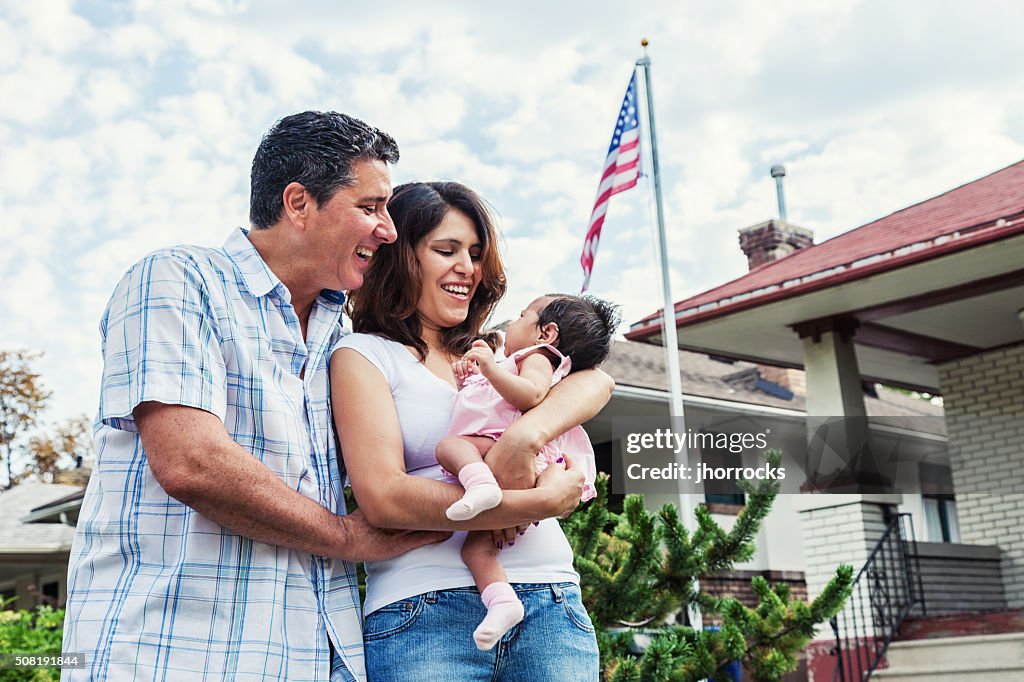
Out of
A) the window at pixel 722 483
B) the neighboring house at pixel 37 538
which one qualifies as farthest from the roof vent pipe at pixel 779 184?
the neighboring house at pixel 37 538

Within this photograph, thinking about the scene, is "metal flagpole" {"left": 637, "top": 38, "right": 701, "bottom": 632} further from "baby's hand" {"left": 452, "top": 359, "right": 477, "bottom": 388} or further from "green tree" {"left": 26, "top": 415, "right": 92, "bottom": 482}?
"green tree" {"left": 26, "top": 415, "right": 92, "bottom": 482}

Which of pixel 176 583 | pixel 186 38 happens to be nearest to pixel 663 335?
pixel 176 583

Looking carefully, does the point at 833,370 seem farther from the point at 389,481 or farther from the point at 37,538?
the point at 37,538

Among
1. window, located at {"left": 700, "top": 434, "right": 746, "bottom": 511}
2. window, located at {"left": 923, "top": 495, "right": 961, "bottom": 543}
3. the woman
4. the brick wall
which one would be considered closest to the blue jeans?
the woman

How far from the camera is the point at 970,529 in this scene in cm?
1191

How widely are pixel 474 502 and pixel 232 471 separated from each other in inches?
19.5

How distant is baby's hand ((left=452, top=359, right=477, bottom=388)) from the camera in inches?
103

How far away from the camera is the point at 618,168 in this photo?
34.7 feet

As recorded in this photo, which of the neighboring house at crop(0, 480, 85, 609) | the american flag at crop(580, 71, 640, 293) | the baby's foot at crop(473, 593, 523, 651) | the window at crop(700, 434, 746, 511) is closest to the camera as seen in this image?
the baby's foot at crop(473, 593, 523, 651)

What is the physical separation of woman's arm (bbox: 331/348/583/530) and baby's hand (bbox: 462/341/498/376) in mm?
239

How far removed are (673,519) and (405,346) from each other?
7.31ft

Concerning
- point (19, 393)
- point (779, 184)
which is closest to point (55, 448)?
point (19, 393)

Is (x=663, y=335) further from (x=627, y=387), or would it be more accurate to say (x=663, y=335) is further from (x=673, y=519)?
(x=673, y=519)

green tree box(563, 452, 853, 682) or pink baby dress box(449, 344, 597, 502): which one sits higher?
pink baby dress box(449, 344, 597, 502)
